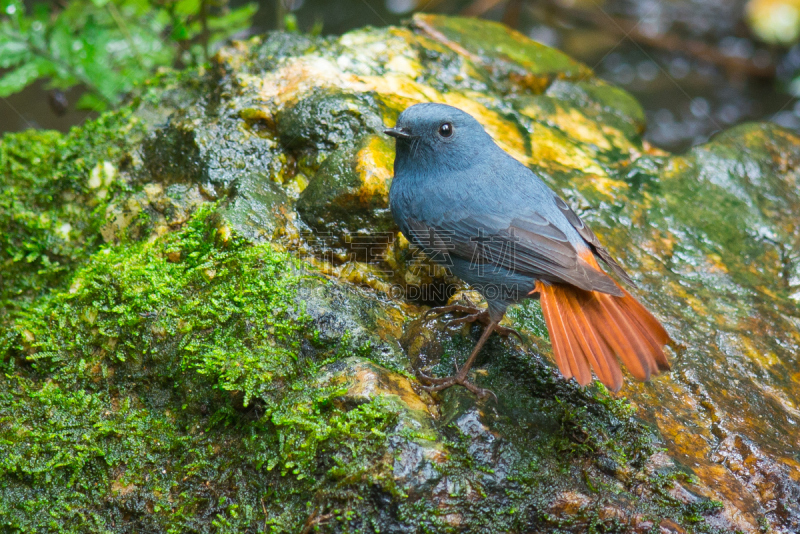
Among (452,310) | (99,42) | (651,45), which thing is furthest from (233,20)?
(651,45)

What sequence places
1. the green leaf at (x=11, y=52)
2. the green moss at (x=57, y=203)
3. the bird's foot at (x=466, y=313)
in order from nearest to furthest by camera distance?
the bird's foot at (x=466, y=313) → the green moss at (x=57, y=203) → the green leaf at (x=11, y=52)

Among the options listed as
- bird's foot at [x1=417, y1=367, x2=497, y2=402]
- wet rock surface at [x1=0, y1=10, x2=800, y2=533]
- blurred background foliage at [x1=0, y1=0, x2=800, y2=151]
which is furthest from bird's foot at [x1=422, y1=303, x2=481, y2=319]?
blurred background foliage at [x1=0, y1=0, x2=800, y2=151]

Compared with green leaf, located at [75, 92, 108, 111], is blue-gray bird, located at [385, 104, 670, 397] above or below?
above

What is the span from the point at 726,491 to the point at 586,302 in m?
1.06

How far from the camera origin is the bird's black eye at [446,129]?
11.3 feet

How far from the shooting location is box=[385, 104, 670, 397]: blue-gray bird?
2854mm

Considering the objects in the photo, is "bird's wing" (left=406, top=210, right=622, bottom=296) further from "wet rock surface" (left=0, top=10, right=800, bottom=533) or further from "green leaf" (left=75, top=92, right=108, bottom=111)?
"green leaf" (left=75, top=92, right=108, bottom=111)

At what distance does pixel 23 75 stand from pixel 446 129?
3757 millimetres

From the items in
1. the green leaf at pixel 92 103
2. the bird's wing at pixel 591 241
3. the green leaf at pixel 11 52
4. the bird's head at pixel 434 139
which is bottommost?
the green leaf at pixel 92 103

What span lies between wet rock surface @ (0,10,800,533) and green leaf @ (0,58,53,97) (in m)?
0.41

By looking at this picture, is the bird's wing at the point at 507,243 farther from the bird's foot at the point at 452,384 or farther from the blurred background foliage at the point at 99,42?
the blurred background foliage at the point at 99,42

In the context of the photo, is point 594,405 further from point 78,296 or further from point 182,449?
point 78,296

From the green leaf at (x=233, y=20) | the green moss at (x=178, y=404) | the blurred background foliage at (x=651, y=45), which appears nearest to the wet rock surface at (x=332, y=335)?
the green moss at (x=178, y=404)

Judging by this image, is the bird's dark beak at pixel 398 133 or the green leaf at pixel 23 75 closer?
the bird's dark beak at pixel 398 133
